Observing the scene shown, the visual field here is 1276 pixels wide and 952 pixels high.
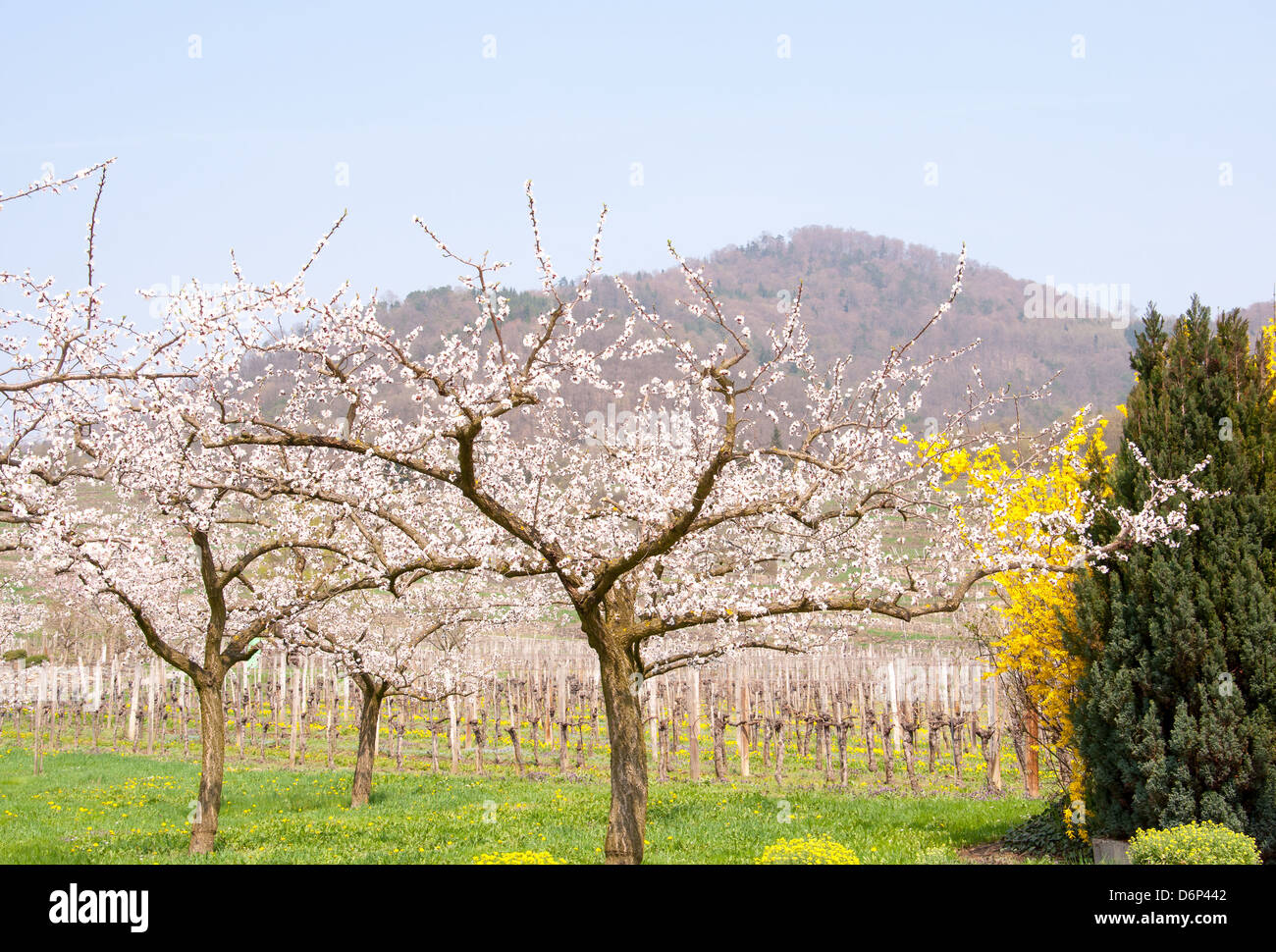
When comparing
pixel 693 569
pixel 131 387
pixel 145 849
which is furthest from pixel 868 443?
pixel 145 849

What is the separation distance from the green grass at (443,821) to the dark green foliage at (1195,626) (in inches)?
90.2

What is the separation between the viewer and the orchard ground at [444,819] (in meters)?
10.5

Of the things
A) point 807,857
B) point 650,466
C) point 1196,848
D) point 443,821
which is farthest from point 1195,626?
point 443,821

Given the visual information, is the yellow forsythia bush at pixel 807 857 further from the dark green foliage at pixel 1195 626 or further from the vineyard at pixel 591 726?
the vineyard at pixel 591 726

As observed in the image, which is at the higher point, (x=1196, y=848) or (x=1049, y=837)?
(x=1196, y=848)

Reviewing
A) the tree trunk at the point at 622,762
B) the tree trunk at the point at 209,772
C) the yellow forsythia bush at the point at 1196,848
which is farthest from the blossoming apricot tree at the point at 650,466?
the tree trunk at the point at 209,772

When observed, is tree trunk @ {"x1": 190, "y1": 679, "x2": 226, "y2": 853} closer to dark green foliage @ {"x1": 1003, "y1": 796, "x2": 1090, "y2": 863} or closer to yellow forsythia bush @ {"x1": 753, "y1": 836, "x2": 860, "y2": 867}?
yellow forsythia bush @ {"x1": 753, "y1": 836, "x2": 860, "y2": 867}

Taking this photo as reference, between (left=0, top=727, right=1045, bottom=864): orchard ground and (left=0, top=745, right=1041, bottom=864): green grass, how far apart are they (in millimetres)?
32

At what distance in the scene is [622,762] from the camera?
27.6ft

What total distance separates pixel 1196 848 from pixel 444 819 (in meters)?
9.77

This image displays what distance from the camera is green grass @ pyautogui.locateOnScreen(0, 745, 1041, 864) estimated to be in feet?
34.2

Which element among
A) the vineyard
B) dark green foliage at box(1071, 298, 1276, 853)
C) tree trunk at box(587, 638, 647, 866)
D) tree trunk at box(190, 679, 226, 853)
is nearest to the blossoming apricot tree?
tree trunk at box(587, 638, 647, 866)

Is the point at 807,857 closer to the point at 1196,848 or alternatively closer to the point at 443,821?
the point at 1196,848
